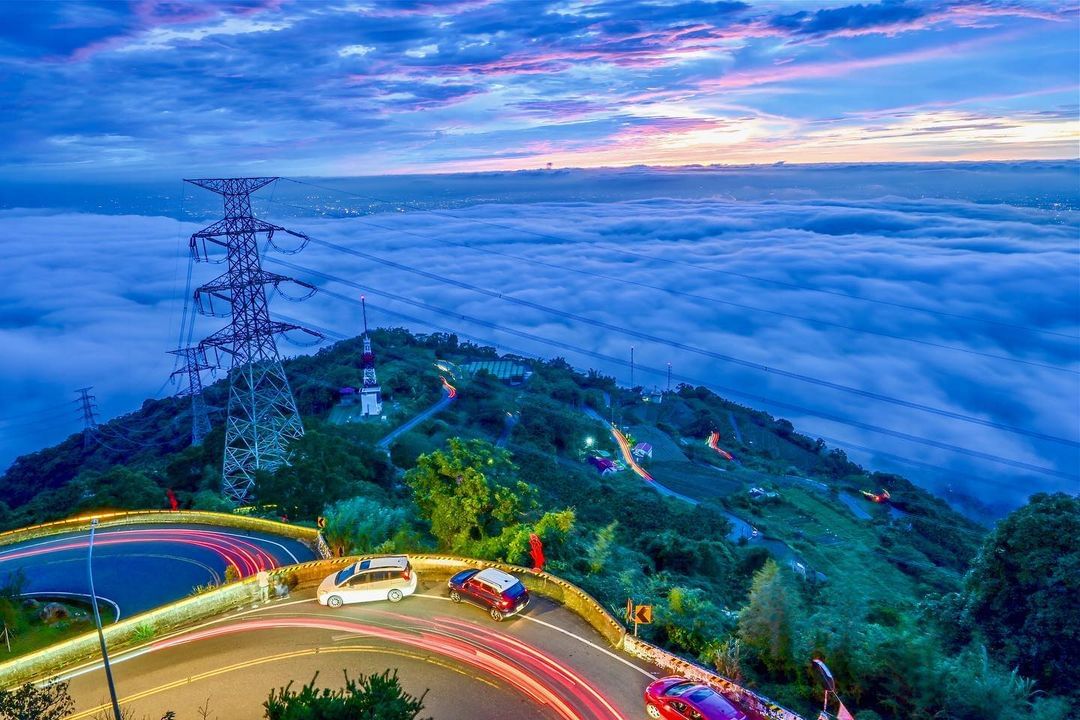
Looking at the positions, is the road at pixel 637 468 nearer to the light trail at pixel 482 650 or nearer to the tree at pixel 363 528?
the tree at pixel 363 528

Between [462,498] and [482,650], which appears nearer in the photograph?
[482,650]

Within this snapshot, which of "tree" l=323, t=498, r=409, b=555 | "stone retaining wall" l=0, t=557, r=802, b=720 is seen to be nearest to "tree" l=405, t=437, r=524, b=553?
"tree" l=323, t=498, r=409, b=555

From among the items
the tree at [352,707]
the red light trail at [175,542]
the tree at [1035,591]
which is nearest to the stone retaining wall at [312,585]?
the red light trail at [175,542]

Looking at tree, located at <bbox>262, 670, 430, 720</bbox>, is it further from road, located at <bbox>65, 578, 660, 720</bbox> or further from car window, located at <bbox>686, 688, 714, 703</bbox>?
car window, located at <bbox>686, 688, 714, 703</bbox>

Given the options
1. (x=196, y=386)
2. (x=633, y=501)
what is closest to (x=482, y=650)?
(x=633, y=501)

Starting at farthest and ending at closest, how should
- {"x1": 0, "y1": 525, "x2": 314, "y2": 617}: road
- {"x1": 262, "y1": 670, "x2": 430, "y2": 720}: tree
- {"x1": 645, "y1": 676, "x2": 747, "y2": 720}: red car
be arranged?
{"x1": 0, "y1": 525, "x2": 314, "y2": 617}: road < {"x1": 645, "y1": 676, "x2": 747, "y2": 720}: red car < {"x1": 262, "y1": 670, "x2": 430, "y2": 720}: tree

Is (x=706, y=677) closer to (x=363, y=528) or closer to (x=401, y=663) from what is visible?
(x=401, y=663)
